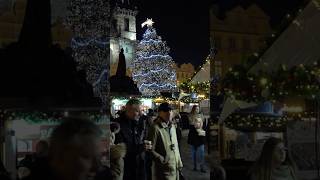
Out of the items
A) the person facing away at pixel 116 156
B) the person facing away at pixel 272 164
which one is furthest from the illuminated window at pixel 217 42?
the person facing away at pixel 116 156

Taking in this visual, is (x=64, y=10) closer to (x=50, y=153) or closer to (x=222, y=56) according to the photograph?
(x=222, y=56)

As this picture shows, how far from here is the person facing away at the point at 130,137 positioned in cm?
713

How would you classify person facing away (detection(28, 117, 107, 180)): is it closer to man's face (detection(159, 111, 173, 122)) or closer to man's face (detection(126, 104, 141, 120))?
man's face (detection(126, 104, 141, 120))

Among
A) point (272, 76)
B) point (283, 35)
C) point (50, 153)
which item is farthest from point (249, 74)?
point (50, 153)

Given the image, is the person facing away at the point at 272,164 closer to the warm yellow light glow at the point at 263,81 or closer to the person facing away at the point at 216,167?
the warm yellow light glow at the point at 263,81

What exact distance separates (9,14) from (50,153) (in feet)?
10.8

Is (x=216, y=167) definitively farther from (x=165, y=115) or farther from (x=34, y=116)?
(x=34, y=116)

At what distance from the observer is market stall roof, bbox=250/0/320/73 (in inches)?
210

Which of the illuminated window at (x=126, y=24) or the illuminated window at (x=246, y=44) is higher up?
the illuminated window at (x=126, y=24)

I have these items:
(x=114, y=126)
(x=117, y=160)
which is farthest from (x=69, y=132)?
(x=114, y=126)

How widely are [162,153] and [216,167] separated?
6.05 feet

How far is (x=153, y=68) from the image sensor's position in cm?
4791

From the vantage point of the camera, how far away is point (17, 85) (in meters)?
5.32

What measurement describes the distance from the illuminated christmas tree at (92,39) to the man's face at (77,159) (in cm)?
338
